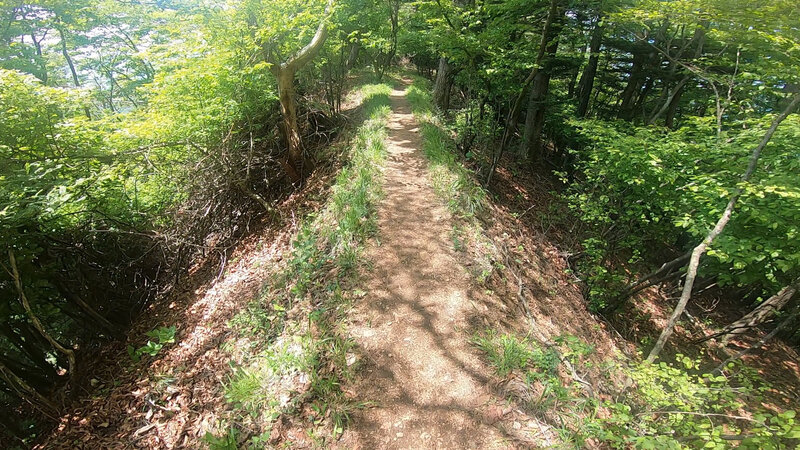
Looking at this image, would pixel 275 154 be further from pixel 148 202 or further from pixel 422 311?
pixel 422 311

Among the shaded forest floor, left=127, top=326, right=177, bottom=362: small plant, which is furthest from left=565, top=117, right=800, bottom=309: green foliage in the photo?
left=127, top=326, right=177, bottom=362: small plant

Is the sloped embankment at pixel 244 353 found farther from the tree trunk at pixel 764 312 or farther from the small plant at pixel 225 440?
the tree trunk at pixel 764 312

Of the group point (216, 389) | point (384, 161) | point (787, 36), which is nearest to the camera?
point (216, 389)

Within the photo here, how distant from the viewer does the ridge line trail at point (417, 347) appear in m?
2.65

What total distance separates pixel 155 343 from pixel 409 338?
12.5 feet

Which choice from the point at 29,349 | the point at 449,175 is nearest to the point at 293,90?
the point at 449,175

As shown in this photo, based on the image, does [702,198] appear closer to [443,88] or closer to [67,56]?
[443,88]

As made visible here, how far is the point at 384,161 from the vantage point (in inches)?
273

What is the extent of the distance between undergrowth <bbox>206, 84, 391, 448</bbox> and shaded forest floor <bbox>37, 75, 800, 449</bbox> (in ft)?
0.35

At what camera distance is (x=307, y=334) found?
355 centimetres

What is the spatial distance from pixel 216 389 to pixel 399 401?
206 cm

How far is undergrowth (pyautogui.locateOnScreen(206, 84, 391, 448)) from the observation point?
113 inches

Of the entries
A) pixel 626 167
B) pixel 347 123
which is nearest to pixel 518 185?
pixel 626 167

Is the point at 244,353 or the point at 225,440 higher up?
the point at 225,440
